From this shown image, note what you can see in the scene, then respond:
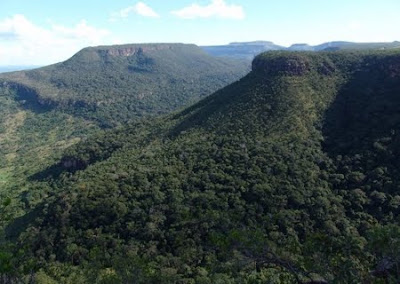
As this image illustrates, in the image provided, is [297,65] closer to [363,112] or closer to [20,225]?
[363,112]

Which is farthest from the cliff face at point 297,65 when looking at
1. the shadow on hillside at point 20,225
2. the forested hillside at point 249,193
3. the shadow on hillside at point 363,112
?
the shadow on hillside at point 20,225

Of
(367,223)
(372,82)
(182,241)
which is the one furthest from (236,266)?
(372,82)

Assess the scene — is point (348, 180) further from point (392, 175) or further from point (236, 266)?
point (236, 266)

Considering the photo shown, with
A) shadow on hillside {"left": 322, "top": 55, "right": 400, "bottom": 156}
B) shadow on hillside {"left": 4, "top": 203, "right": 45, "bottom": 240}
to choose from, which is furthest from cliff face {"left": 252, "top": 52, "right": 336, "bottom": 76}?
shadow on hillside {"left": 4, "top": 203, "right": 45, "bottom": 240}

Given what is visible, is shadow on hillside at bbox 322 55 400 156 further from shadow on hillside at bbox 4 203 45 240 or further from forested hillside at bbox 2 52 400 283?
shadow on hillside at bbox 4 203 45 240

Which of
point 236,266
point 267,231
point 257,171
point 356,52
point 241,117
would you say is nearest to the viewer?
point 236,266

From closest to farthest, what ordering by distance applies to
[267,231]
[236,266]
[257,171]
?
[236,266], [267,231], [257,171]

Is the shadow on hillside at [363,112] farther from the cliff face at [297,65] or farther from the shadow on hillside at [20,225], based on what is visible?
the shadow on hillside at [20,225]

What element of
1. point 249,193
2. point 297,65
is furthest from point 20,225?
point 297,65
